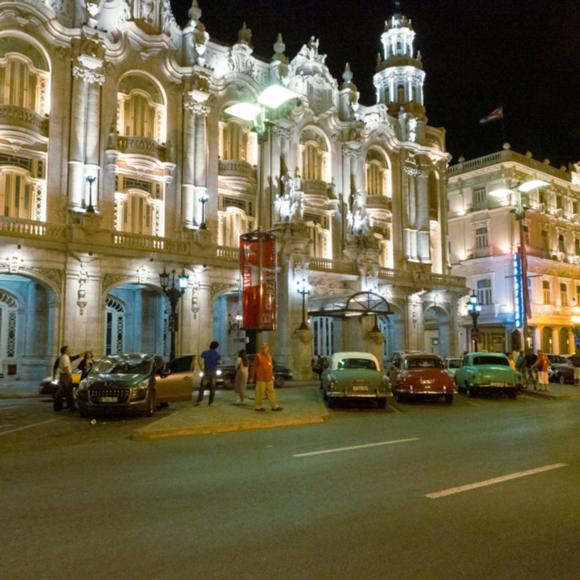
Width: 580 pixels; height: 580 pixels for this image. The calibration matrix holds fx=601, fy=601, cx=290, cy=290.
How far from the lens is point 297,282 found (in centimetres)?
3328

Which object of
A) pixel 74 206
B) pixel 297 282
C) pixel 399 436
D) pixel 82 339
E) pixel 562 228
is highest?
pixel 562 228

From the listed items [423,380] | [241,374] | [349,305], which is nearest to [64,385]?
[241,374]

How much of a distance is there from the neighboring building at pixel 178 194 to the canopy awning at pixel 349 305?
163 mm

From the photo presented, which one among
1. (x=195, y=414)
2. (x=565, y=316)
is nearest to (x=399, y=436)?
(x=195, y=414)

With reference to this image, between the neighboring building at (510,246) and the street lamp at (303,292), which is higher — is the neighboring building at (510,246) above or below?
above

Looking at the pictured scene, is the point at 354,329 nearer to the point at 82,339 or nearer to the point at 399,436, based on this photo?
the point at 82,339

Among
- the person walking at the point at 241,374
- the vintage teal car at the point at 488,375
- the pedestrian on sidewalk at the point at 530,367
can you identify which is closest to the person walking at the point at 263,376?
the person walking at the point at 241,374

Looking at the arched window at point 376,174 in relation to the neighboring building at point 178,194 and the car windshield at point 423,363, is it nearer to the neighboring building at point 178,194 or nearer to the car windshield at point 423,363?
the neighboring building at point 178,194

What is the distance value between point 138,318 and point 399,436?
2188 cm

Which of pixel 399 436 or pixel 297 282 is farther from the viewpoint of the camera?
pixel 297 282

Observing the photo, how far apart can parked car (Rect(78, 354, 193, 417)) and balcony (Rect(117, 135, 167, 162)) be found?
15.8 metres

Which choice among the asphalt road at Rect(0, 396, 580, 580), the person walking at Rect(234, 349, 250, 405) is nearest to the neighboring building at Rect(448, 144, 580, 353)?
the person walking at Rect(234, 349, 250, 405)

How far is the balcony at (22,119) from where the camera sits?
26250 millimetres

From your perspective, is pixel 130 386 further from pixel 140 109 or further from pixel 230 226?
pixel 140 109
